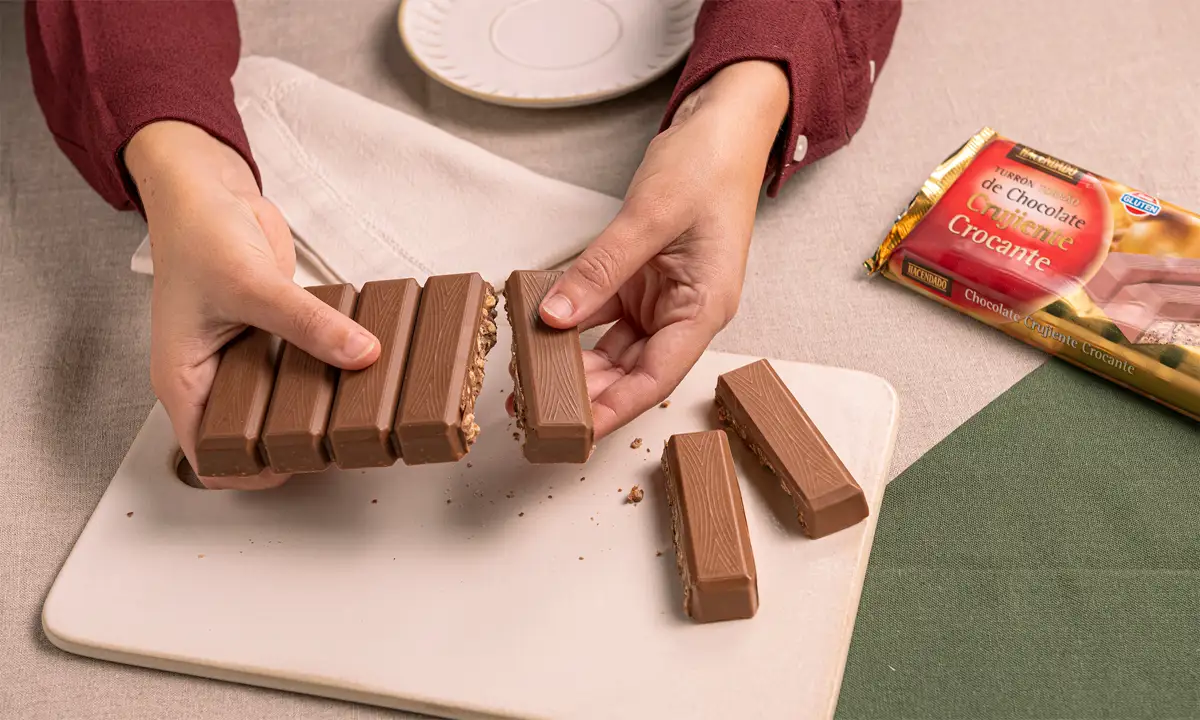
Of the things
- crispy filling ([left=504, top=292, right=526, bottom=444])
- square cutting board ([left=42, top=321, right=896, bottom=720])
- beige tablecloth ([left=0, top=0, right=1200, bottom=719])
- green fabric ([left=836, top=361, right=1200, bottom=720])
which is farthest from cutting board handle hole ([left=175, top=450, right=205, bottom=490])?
green fabric ([left=836, top=361, right=1200, bottom=720])

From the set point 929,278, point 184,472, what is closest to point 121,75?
point 184,472

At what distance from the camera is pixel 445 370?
1.40 meters

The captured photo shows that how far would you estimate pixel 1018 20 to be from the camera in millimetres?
2352

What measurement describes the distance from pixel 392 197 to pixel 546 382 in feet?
2.52

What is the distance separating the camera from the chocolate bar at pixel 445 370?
136cm

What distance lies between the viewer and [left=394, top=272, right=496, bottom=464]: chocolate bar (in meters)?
1.36

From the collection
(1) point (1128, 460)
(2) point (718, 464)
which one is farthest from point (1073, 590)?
(2) point (718, 464)

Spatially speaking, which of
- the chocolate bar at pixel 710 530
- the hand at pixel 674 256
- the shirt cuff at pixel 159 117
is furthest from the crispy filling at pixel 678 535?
the shirt cuff at pixel 159 117

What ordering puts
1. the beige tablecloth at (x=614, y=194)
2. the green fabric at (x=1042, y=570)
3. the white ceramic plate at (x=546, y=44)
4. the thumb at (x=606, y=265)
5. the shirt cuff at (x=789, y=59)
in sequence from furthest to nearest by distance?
the white ceramic plate at (x=546, y=44) < the shirt cuff at (x=789, y=59) < the beige tablecloth at (x=614, y=194) < the thumb at (x=606, y=265) < the green fabric at (x=1042, y=570)

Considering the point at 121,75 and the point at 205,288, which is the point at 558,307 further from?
the point at 121,75

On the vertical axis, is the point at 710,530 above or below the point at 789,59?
below

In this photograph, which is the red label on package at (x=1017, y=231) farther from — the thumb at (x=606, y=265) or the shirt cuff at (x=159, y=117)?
the shirt cuff at (x=159, y=117)

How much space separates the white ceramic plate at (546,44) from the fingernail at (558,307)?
30.9 inches

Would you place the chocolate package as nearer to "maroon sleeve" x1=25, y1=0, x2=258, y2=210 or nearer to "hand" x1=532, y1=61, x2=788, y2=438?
"hand" x1=532, y1=61, x2=788, y2=438
